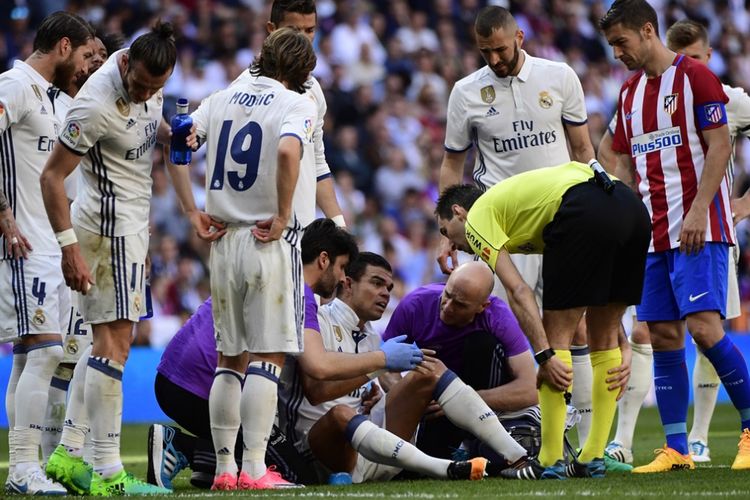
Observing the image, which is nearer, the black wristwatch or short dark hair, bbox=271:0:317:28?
the black wristwatch

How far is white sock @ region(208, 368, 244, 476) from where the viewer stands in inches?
238

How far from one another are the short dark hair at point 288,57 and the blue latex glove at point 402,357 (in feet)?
4.67

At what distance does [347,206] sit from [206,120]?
9448mm

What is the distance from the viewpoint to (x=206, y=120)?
20.9 ft

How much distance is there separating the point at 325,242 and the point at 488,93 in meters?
1.71

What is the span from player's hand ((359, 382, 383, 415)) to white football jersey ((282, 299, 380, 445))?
0.03 meters

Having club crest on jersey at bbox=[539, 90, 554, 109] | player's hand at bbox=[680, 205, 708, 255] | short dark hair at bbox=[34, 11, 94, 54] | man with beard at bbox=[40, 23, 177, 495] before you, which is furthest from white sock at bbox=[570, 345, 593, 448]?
short dark hair at bbox=[34, 11, 94, 54]

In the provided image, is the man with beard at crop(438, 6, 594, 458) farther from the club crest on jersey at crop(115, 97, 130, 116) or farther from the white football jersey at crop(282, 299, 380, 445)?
the club crest on jersey at crop(115, 97, 130, 116)

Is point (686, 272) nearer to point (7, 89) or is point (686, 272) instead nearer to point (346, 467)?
point (346, 467)

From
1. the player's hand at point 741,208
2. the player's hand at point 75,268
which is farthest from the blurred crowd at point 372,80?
the player's hand at point 75,268

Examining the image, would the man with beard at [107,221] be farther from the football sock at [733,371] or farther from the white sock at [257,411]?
the football sock at [733,371]

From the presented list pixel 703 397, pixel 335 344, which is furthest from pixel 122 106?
pixel 703 397

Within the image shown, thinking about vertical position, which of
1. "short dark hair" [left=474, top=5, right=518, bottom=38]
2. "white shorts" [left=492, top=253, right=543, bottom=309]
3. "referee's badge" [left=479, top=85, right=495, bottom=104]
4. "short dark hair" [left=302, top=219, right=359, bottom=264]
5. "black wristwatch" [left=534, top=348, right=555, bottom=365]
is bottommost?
"black wristwatch" [left=534, top=348, right=555, bottom=365]

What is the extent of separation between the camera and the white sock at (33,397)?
6.35 meters
